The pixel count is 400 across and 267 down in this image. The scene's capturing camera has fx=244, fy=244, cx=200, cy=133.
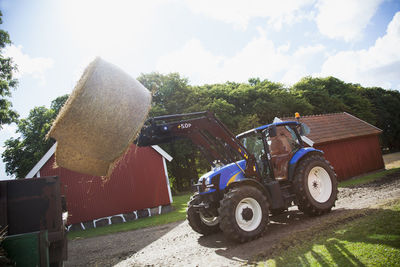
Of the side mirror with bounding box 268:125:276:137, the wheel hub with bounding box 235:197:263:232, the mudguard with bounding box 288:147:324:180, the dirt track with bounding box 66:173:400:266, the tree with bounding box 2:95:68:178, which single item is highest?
the tree with bounding box 2:95:68:178

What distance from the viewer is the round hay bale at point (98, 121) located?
337 centimetres

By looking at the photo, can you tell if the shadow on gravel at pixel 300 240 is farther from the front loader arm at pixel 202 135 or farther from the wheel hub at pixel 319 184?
the front loader arm at pixel 202 135

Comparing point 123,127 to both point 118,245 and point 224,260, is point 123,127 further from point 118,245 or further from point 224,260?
point 118,245

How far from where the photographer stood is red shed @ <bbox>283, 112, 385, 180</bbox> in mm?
15977

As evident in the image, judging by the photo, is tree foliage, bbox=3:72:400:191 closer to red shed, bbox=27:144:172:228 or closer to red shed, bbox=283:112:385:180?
red shed, bbox=283:112:385:180

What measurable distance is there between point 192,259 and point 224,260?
770 mm

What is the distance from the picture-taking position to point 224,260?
4430mm

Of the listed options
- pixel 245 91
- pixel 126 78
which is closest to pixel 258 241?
pixel 126 78

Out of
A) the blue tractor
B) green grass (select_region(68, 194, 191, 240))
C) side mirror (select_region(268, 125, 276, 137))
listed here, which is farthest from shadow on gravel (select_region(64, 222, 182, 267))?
side mirror (select_region(268, 125, 276, 137))

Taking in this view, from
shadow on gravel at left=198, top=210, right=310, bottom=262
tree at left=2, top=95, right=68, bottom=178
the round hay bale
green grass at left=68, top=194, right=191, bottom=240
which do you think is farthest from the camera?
tree at left=2, top=95, right=68, bottom=178

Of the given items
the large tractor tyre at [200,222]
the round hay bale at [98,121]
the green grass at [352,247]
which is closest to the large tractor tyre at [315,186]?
the green grass at [352,247]

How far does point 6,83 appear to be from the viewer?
16.7 meters

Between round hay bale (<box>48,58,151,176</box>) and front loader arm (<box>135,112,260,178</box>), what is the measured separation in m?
0.98

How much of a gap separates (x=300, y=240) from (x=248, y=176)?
1.80 m
